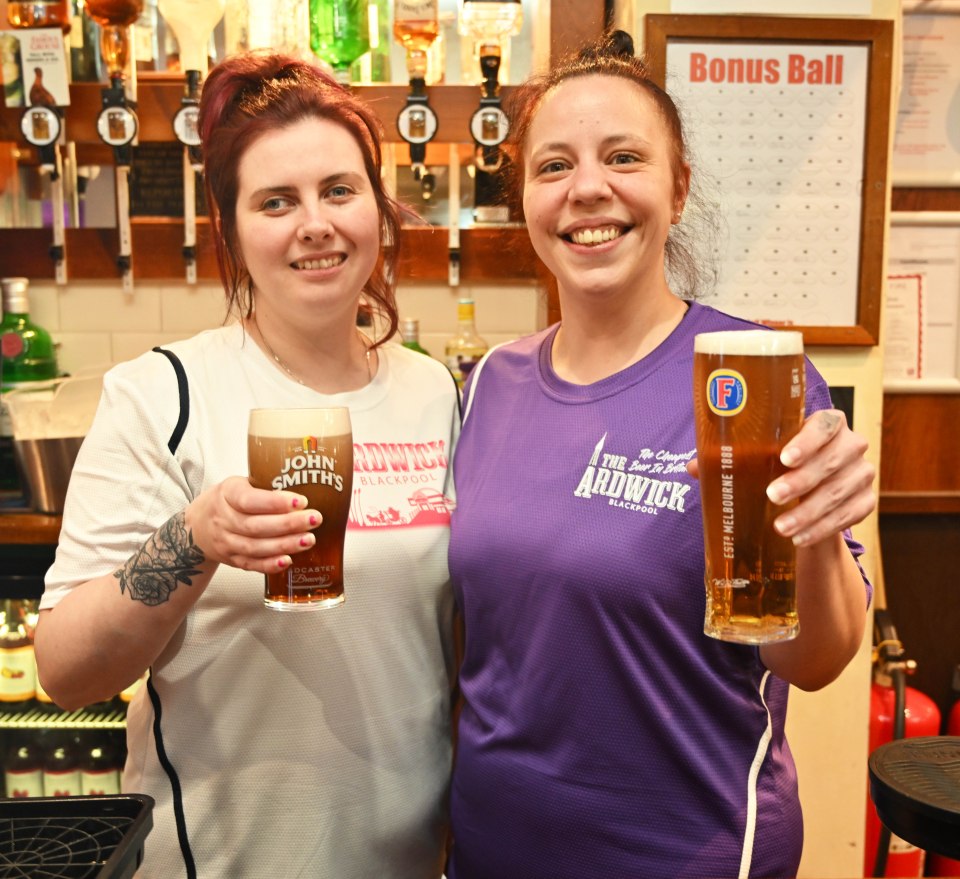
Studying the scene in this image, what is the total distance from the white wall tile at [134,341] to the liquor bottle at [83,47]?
78 centimetres

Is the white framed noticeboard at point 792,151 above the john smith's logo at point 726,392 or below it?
above

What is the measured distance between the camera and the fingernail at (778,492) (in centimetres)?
98

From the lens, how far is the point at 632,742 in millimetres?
1375

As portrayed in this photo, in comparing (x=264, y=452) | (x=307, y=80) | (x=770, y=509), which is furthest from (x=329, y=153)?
(x=770, y=509)

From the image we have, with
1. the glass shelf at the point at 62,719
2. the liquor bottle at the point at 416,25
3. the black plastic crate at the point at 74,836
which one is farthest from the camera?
the liquor bottle at the point at 416,25

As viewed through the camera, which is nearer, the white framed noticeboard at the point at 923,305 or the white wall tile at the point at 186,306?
the white framed noticeboard at the point at 923,305

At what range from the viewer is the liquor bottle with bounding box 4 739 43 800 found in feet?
8.61

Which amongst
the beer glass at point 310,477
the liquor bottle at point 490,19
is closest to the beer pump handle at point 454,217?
the liquor bottle at point 490,19

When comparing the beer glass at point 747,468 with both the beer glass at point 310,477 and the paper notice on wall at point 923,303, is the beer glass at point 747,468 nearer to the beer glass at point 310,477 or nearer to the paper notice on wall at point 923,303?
the beer glass at point 310,477

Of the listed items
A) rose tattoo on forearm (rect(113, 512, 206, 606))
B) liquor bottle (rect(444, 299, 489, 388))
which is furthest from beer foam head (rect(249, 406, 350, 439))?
liquor bottle (rect(444, 299, 489, 388))

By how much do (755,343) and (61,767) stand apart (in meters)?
2.31

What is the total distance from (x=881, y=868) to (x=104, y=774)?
2.00 metres

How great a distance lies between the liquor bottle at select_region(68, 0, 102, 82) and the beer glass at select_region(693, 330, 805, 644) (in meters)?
2.67

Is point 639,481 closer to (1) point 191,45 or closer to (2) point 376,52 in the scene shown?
(1) point 191,45
